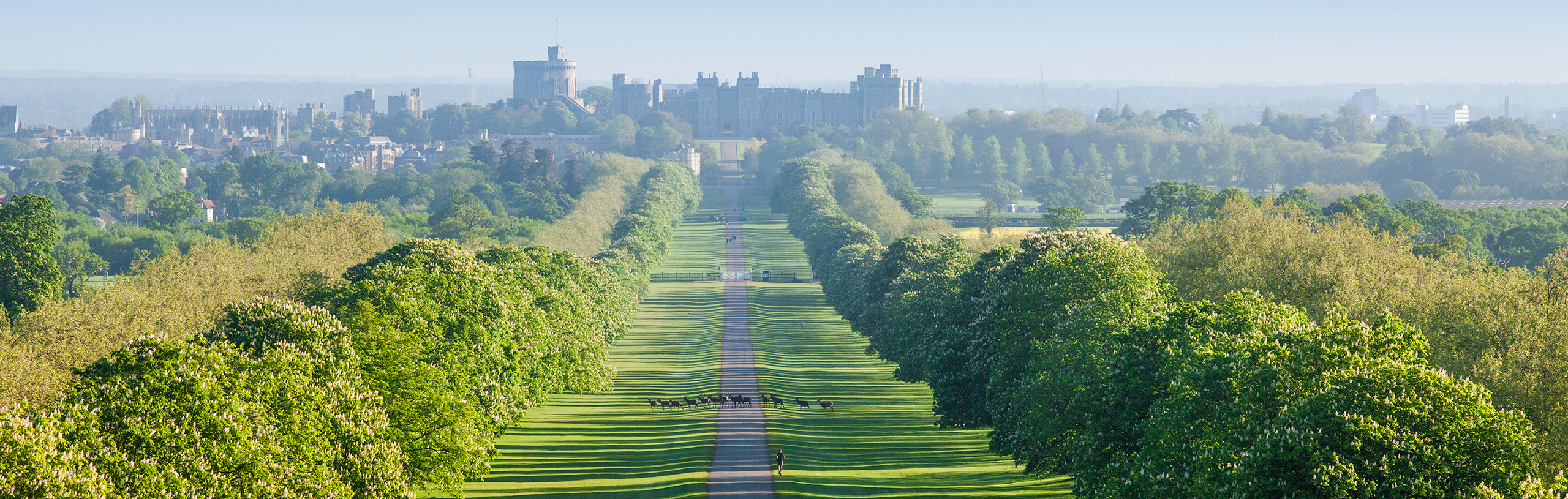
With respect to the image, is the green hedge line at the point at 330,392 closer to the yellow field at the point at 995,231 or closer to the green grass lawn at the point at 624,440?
the green grass lawn at the point at 624,440

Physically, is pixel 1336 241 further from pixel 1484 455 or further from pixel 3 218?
pixel 3 218

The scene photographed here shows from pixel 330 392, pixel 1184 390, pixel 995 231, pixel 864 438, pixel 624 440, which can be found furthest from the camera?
pixel 995 231

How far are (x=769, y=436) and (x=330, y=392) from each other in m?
23.7

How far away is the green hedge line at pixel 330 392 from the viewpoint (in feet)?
90.6

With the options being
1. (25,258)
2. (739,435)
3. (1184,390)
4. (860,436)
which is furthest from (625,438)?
(25,258)

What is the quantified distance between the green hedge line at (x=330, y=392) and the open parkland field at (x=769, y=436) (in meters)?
2.43

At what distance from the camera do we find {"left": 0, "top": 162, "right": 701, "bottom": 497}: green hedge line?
90.6 feet

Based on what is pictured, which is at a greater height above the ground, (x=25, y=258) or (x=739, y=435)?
(x=25, y=258)

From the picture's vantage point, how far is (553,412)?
65.4m

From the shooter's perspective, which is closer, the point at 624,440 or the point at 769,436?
the point at 624,440

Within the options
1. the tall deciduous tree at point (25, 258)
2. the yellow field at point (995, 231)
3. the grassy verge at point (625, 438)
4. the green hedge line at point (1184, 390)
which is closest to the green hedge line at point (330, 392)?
A: the grassy verge at point (625, 438)

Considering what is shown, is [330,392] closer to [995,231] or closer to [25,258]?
[25,258]

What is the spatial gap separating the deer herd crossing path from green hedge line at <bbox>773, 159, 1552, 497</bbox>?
7.85 meters

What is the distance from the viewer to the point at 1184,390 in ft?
108
